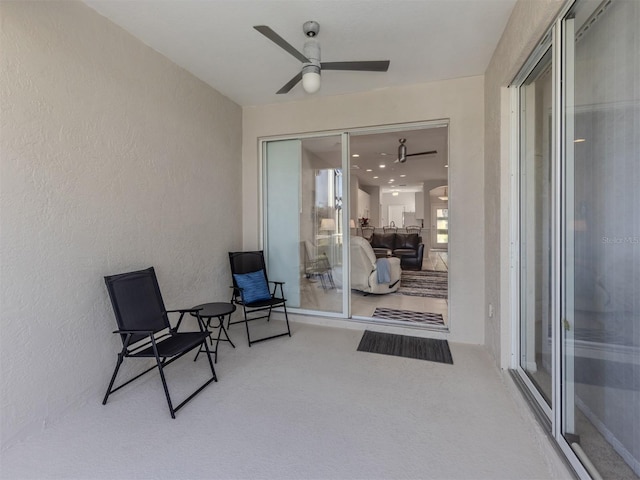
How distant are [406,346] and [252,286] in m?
1.76

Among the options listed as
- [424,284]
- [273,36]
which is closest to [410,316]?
[424,284]

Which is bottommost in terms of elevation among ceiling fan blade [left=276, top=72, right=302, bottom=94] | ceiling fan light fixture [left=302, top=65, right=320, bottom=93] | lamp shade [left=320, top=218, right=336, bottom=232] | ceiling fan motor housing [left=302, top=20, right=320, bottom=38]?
lamp shade [left=320, top=218, right=336, bottom=232]

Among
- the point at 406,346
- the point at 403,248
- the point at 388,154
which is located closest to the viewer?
the point at 406,346

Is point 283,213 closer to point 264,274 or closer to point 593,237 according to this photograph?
point 264,274

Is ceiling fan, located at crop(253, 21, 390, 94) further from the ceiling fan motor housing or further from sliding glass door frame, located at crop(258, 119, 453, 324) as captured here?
sliding glass door frame, located at crop(258, 119, 453, 324)

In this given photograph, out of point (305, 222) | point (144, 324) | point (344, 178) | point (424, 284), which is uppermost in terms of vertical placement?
point (344, 178)

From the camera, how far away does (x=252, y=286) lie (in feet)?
11.0

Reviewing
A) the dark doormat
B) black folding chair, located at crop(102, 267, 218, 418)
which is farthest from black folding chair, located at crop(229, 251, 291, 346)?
the dark doormat

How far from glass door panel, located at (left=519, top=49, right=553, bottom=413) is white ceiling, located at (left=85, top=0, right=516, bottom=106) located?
65 centimetres

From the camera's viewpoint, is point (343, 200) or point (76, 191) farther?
point (343, 200)

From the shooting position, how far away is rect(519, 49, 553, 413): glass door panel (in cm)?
182

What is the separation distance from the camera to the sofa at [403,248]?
24.0ft

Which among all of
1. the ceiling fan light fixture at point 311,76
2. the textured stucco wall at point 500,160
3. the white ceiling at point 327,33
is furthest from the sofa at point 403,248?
the ceiling fan light fixture at point 311,76

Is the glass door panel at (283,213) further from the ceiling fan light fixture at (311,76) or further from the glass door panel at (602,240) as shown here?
the glass door panel at (602,240)
